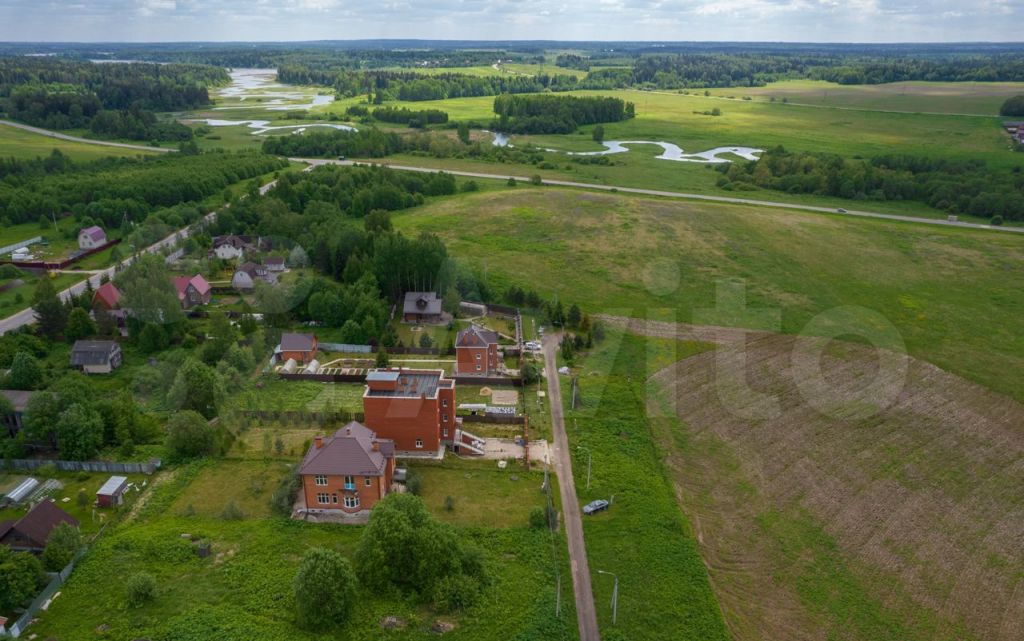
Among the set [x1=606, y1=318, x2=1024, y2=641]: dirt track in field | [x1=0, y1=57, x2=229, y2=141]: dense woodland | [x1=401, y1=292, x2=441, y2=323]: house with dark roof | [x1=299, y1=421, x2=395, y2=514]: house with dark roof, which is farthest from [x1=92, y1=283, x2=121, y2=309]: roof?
[x1=0, y1=57, x2=229, y2=141]: dense woodland

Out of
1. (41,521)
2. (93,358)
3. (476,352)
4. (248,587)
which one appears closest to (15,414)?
(93,358)

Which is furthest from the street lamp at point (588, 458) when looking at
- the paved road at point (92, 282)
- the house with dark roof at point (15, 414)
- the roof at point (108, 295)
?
the paved road at point (92, 282)

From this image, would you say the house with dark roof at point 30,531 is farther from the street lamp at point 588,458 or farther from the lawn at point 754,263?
the lawn at point 754,263

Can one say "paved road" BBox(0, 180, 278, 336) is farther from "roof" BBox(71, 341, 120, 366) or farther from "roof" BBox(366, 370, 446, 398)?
"roof" BBox(366, 370, 446, 398)

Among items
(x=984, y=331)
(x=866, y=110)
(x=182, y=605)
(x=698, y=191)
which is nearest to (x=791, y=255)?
(x=984, y=331)

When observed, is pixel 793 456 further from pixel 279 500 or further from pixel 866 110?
pixel 866 110
